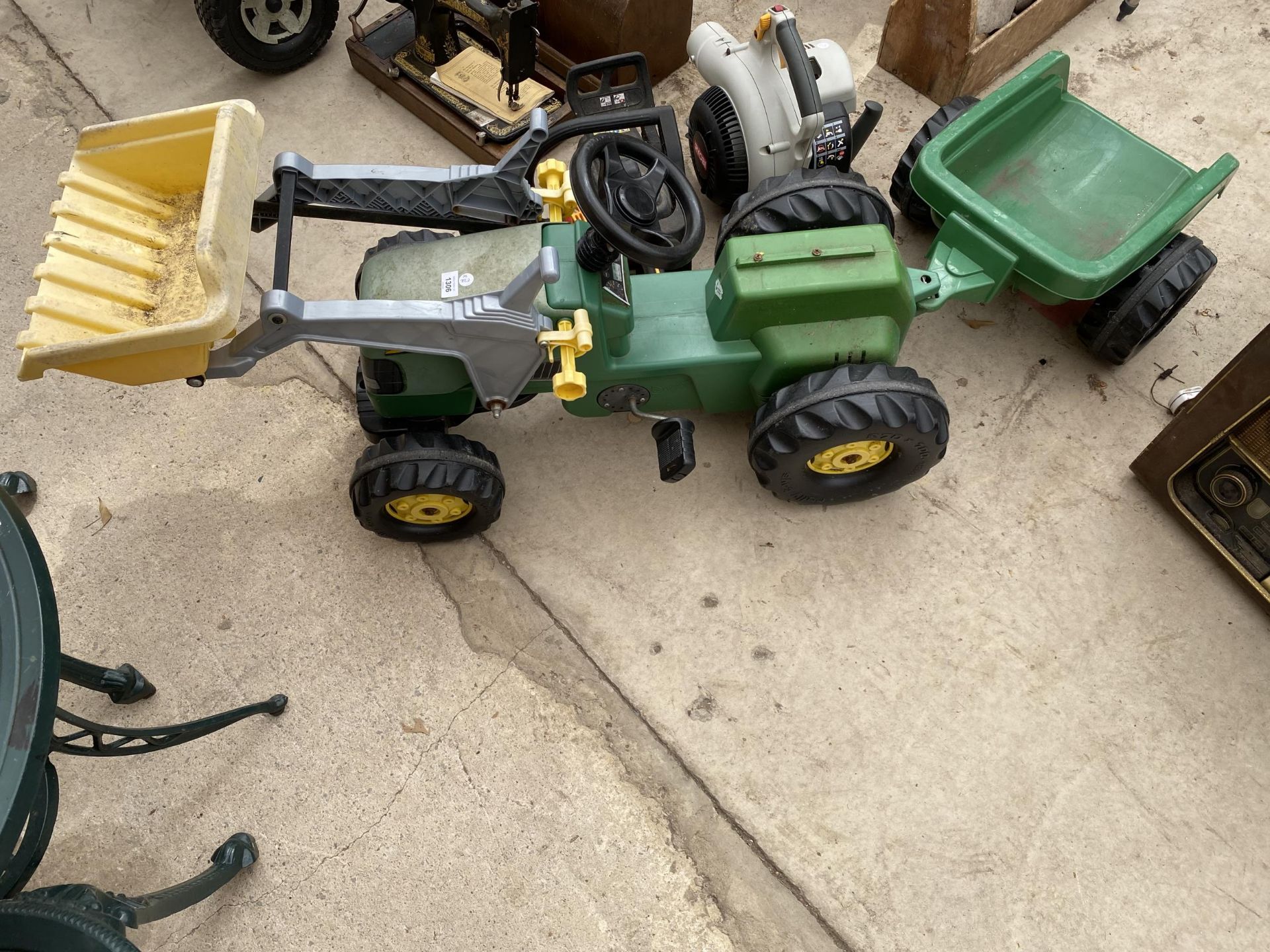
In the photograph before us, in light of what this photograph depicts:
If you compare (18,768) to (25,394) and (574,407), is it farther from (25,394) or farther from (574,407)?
(25,394)

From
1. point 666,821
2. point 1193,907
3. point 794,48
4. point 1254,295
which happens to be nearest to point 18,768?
point 666,821

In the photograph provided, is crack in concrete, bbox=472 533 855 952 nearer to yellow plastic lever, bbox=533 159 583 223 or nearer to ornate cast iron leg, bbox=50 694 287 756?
ornate cast iron leg, bbox=50 694 287 756

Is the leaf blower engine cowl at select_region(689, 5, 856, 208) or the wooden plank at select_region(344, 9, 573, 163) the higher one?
the leaf blower engine cowl at select_region(689, 5, 856, 208)

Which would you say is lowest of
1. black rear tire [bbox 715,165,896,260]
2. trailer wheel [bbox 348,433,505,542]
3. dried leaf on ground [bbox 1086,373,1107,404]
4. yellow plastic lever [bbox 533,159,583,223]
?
trailer wheel [bbox 348,433,505,542]

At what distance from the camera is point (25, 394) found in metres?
3.07

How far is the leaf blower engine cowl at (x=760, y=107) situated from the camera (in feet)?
9.75

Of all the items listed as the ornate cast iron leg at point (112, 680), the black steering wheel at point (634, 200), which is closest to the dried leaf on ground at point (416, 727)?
the ornate cast iron leg at point (112, 680)

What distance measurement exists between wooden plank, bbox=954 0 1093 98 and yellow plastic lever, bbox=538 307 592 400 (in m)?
2.25

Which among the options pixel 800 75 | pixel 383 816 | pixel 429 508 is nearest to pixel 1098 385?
pixel 800 75

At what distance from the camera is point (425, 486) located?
2.46 m

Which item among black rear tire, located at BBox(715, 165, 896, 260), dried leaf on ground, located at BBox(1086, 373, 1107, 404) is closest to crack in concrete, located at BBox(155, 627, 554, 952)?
black rear tire, located at BBox(715, 165, 896, 260)

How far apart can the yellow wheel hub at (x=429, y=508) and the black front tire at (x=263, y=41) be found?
217 centimetres

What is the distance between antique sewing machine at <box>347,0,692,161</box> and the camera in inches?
132

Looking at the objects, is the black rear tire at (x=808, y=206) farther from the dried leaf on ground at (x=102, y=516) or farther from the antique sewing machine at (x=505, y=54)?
the dried leaf on ground at (x=102, y=516)
